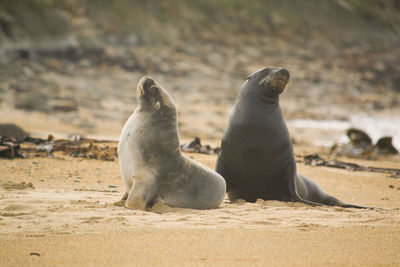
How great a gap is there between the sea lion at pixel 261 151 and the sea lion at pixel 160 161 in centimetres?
71

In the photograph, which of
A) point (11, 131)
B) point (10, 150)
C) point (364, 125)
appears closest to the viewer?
point (10, 150)

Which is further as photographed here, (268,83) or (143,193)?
(268,83)

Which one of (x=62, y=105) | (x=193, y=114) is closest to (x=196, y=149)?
(x=62, y=105)

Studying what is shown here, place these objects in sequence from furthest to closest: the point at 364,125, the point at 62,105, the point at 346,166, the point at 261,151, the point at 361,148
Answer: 1. the point at 364,125
2. the point at 62,105
3. the point at 361,148
4. the point at 346,166
5. the point at 261,151

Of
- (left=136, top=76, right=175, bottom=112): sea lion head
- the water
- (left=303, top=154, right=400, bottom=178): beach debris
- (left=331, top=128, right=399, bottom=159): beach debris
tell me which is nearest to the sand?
(left=136, top=76, right=175, bottom=112): sea lion head

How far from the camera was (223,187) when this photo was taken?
5.12 m

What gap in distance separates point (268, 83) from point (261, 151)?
0.74 metres

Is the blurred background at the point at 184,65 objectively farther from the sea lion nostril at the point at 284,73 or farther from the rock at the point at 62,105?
the sea lion nostril at the point at 284,73

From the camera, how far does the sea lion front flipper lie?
449cm

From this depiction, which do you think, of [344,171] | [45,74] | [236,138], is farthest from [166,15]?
[236,138]

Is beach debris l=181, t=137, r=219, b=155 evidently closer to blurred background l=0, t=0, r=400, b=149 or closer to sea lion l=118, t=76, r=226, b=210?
blurred background l=0, t=0, r=400, b=149

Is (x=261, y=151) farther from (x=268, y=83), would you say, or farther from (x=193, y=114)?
(x=193, y=114)

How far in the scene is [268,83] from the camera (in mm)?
5762

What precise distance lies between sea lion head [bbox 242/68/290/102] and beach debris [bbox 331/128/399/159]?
16.5 ft
